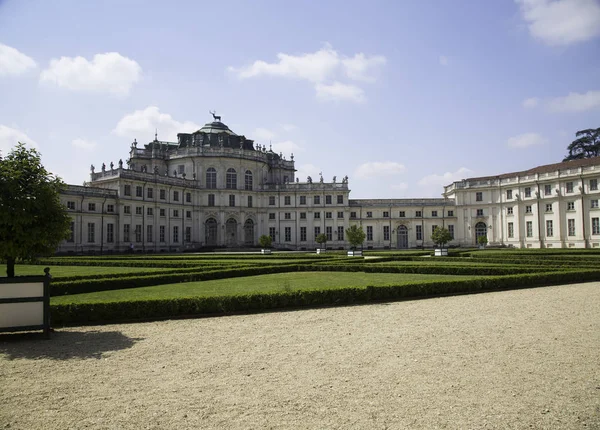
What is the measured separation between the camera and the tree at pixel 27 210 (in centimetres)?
1112

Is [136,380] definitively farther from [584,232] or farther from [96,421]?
[584,232]

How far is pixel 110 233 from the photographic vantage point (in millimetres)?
49625

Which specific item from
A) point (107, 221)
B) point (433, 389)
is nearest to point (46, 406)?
point (433, 389)

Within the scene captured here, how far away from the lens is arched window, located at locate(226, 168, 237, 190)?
2527 inches

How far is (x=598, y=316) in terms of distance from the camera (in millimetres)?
11914

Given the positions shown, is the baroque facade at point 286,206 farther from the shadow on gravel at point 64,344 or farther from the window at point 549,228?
the shadow on gravel at point 64,344

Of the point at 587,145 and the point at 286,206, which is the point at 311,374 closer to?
the point at 286,206

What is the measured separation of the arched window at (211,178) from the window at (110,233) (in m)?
16.2

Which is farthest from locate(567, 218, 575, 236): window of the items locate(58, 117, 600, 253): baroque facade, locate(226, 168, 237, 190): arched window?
locate(226, 168, 237, 190): arched window

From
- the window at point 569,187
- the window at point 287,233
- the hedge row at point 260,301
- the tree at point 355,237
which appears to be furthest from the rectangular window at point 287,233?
the hedge row at point 260,301

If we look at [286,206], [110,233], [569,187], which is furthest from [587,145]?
[110,233]

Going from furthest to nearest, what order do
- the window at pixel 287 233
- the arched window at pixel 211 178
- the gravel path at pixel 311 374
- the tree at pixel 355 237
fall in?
the window at pixel 287 233, the arched window at pixel 211 178, the tree at pixel 355 237, the gravel path at pixel 311 374

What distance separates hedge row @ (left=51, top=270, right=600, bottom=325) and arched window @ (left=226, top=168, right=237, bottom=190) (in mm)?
49982

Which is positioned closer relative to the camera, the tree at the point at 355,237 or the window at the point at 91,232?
the tree at the point at 355,237
